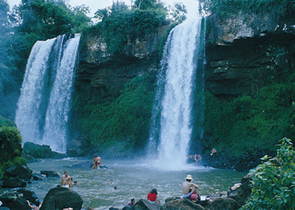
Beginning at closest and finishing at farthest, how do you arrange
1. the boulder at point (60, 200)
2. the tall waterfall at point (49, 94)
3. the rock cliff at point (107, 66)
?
the boulder at point (60, 200) → the rock cliff at point (107, 66) → the tall waterfall at point (49, 94)

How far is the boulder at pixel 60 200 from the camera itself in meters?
7.50

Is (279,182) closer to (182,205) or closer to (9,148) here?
(182,205)

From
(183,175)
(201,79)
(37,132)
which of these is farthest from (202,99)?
(37,132)

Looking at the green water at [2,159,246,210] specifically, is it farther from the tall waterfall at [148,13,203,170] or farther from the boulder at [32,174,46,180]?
the tall waterfall at [148,13,203,170]

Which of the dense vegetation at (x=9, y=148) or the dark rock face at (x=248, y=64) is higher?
the dark rock face at (x=248, y=64)

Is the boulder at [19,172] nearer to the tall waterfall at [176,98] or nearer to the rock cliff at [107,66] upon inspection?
the tall waterfall at [176,98]

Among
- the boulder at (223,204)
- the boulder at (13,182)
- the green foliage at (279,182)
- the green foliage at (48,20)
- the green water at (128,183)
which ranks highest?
the green foliage at (48,20)

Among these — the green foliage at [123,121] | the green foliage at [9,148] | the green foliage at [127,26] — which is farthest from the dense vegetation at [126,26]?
the green foliage at [9,148]

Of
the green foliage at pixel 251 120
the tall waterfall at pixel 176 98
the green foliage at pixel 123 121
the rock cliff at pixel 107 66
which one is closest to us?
the green foliage at pixel 251 120

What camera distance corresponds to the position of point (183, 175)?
45.8 ft

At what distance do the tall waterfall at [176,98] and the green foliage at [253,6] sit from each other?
1980 millimetres

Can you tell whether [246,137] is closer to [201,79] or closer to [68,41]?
[201,79]

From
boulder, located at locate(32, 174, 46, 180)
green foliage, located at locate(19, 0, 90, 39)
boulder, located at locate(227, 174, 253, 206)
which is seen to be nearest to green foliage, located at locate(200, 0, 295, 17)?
boulder, located at locate(227, 174, 253, 206)

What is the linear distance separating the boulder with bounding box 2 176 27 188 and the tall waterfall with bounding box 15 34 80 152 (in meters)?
13.5
